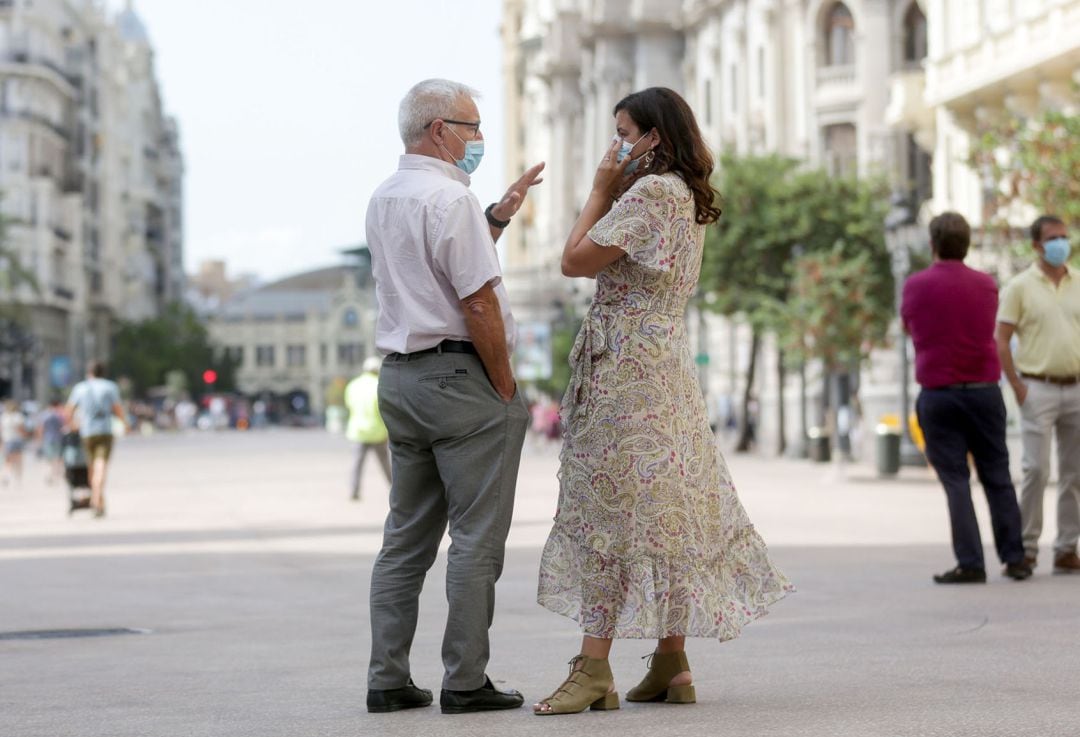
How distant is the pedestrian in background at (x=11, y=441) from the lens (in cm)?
3609

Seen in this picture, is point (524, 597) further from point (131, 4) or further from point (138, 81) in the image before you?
point (131, 4)

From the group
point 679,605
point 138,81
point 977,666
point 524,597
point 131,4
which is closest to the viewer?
point 679,605

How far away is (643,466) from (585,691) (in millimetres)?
747

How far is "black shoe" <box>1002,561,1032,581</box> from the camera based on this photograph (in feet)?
39.2

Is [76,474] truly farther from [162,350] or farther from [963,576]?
[162,350]

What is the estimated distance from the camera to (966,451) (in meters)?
11.8

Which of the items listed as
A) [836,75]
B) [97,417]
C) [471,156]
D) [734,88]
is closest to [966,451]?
[471,156]

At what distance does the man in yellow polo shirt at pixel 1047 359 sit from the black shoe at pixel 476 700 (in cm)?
582

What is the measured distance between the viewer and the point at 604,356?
7176 mm


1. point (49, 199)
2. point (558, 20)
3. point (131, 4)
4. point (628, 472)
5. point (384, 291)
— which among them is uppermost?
point (131, 4)

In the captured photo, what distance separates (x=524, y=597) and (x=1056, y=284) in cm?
352

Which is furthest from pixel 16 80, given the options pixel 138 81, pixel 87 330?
pixel 138 81

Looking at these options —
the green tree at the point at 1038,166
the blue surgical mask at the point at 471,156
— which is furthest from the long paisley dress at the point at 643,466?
the green tree at the point at 1038,166

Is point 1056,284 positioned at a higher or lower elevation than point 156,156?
lower
